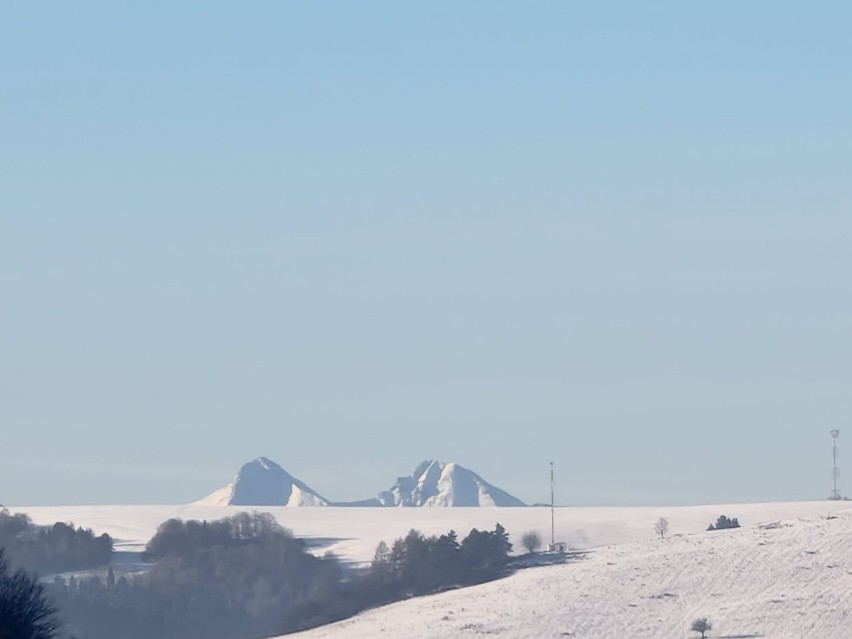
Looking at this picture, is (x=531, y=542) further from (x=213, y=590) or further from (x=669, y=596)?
(x=669, y=596)

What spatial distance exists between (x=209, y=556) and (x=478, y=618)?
61.2 meters

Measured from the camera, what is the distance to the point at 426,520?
6142 inches

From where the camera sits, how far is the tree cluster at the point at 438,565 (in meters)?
91.7

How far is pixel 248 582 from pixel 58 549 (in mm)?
18175

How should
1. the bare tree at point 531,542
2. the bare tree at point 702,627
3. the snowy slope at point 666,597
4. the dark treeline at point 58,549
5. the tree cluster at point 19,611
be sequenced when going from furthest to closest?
the dark treeline at point 58,549
the bare tree at point 531,542
the snowy slope at point 666,597
the bare tree at point 702,627
the tree cluster at point 19,611

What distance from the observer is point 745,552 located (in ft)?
265

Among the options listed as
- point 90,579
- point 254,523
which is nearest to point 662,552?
point 90,579

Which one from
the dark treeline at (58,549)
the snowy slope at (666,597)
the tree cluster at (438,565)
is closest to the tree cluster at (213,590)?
the tree cluster at (438,565)

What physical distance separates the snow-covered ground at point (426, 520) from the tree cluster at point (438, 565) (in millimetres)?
24388

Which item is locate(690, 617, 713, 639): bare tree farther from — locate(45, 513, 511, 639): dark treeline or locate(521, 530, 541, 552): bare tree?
locate(521, 530, 541, 552): bare tree

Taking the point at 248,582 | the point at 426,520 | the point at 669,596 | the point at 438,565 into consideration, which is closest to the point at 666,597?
the point at 669,596

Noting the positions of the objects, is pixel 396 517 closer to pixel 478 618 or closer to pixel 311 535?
pixel 311 535

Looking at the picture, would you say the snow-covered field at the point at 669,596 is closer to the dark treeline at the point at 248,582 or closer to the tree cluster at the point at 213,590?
the dark treeline at the point at 248,582

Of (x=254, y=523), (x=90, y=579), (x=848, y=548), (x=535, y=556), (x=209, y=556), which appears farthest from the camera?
(x=254, y=523)
